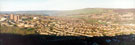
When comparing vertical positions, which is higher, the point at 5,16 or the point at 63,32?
the point at 5,16

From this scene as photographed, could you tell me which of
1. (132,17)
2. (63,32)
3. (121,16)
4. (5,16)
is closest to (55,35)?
(63,32)

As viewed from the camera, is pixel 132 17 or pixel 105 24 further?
pixel 132 17

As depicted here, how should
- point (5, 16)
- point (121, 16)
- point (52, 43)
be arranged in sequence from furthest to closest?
point (121, 16) < point (52, 43) < point (5, 16)

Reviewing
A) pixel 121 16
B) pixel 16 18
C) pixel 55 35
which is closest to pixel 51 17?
pixel 55 35

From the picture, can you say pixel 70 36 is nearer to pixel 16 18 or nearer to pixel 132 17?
pixel 16 18

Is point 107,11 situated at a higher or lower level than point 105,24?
higher

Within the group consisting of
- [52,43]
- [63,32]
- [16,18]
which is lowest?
[52,43]

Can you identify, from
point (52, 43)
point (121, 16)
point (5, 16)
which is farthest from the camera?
point (121, 16)

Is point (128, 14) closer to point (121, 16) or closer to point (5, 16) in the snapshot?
point (121, 16)

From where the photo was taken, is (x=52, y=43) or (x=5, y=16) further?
(x=52, y=43)
